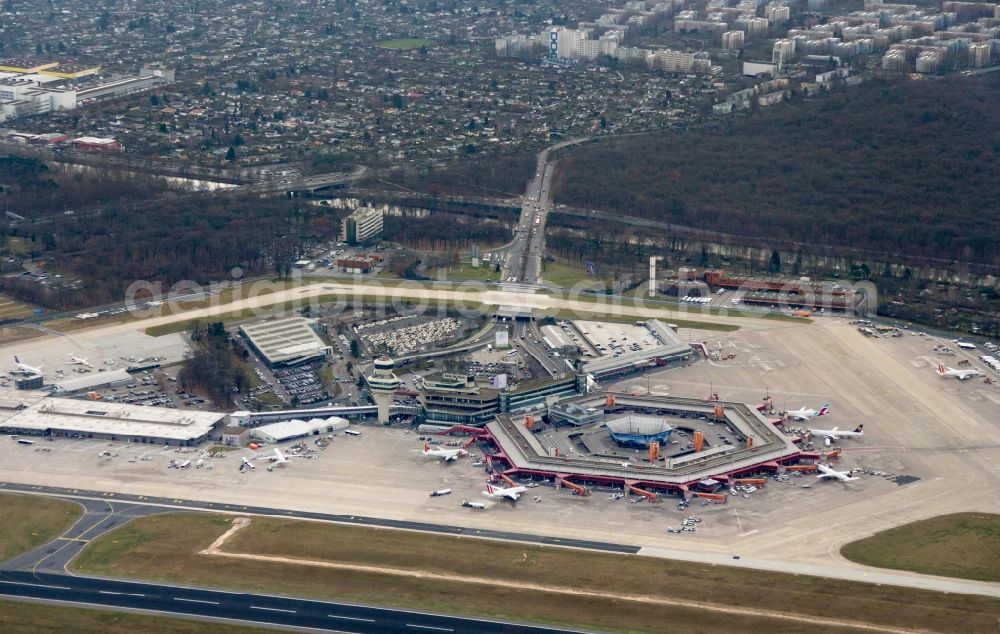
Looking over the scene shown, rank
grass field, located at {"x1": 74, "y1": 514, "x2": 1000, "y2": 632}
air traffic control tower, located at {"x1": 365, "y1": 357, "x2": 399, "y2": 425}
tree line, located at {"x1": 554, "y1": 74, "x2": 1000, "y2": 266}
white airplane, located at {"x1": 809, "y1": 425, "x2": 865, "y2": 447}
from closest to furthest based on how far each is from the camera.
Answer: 1. grass field, located at {"x1": 74, "y1": 514, "x2": 1000, "y2": 632}
2. white airplane, located at {"x1": 809, "y1": 425, "x2": 865, "y2": 447}
3. air traffic control tower, located at {"x1": 365, "y1": 357, "x2": 399, "y2": 425}
4. tree line, located at {"x1": 554, "y1": 74, "x2": 1000, "y2": 266}

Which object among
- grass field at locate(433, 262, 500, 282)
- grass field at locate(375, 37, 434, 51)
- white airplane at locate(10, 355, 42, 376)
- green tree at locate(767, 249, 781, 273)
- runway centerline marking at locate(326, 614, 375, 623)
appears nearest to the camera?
runway centerline marking at locate(326, 614, 375, 623)

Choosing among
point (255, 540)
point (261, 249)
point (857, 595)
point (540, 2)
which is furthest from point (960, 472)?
point (540, 2)

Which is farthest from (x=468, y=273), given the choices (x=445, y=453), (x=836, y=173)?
(x=836, y=173)

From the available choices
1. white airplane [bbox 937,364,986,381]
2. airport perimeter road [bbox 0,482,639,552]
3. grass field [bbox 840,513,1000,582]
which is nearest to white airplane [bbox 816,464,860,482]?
grass field [bbox 840,513,1000,582]

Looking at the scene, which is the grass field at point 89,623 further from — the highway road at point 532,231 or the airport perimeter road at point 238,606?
the highway road at point 532,231

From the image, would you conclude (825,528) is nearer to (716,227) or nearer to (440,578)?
(440,578)

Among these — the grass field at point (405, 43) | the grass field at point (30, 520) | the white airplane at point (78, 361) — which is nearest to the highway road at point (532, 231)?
the white airplane at point (78, 361)

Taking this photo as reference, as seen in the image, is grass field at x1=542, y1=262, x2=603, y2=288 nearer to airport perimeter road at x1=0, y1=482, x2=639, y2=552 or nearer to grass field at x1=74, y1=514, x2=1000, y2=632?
airport perimeter road at x1=0, y1=482, x2=639, y2=552

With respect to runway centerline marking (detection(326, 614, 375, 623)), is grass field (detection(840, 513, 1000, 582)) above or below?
above
